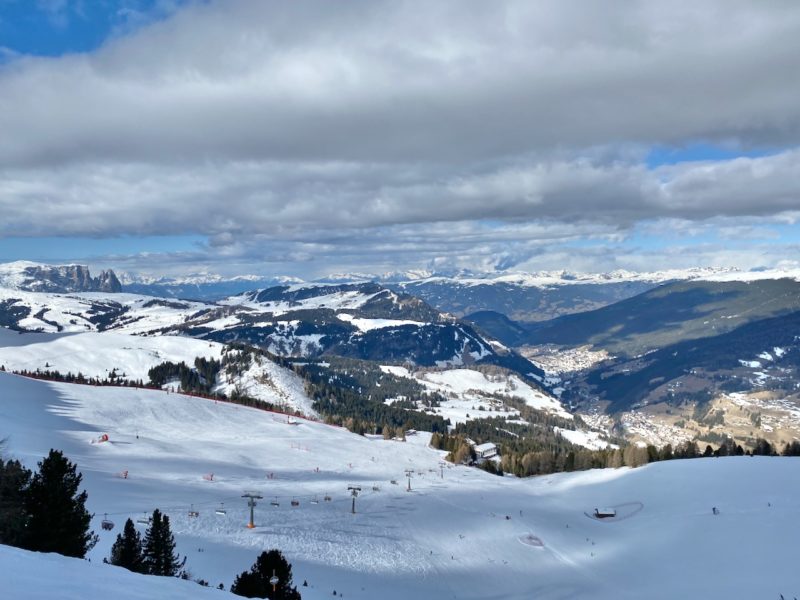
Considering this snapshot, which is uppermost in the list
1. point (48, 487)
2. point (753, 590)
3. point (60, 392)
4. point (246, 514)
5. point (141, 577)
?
point (60, 392)

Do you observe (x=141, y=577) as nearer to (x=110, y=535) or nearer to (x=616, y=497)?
(x=110, y=535)

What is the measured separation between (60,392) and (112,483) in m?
81.2

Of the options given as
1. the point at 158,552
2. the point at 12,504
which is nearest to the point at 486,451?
the point at 158,552

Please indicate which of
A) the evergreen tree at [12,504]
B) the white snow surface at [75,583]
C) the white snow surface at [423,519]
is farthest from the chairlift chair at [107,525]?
the white snow surface at [75,583]

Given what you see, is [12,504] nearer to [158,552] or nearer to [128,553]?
[128,553]

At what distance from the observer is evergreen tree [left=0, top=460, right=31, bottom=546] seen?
30.0 metres

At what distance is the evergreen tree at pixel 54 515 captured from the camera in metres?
30.7

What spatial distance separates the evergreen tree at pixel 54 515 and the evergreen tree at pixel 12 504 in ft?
1.25

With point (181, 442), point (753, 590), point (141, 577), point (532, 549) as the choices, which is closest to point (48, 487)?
point (141, 577)

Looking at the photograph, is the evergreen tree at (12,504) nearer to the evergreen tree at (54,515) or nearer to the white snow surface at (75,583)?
the evergreen tree at (54,515)

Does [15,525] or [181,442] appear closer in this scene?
[15,525]

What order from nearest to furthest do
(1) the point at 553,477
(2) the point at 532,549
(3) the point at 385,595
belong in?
(3) the point at 385,595
(2) the point at 532,549
(1) the point at 553,477

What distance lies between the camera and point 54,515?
31.2 meters

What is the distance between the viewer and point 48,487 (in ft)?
103
